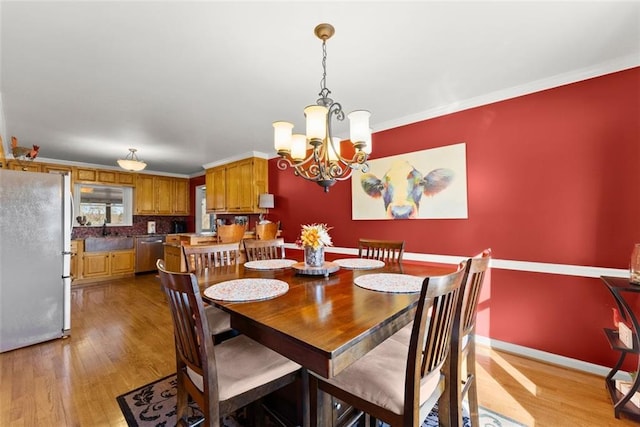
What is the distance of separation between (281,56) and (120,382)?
105 inches

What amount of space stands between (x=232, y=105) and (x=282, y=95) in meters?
0.58

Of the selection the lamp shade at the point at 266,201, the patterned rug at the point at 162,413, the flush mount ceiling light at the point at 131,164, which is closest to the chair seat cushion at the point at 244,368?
the patterned rug at the point at 162,413

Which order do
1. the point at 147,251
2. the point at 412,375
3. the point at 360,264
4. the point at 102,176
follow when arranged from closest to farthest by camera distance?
the point at 412,375 → the point at 360,264 → the point at 102,176 → the point at 147,251

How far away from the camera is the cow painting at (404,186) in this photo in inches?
108

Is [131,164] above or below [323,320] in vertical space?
above

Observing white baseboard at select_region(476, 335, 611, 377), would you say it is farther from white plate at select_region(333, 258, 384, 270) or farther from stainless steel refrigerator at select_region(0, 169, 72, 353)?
stainless steel refrigerator at select_region(0, 169, 72, 353)

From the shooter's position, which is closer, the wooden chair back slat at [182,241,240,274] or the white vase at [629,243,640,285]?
the white vase at [629,243,640,285]

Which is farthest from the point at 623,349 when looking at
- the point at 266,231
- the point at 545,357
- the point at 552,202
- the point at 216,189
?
the point at 216,189

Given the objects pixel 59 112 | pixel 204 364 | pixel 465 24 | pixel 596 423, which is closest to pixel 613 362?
pixel 596 423

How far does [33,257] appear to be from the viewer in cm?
253

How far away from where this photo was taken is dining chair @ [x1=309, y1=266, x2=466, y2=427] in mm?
906

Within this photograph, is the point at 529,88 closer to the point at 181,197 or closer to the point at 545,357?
the point at 545,357

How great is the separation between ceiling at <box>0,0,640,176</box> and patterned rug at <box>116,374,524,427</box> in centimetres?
229

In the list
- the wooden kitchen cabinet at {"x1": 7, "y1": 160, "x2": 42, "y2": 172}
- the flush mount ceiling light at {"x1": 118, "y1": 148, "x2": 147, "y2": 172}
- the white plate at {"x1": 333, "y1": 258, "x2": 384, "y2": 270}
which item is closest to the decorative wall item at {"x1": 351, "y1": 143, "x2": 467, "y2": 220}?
the white plate at {"x1": 333, "y1": 258, "x2": 384, "y2": 270}
